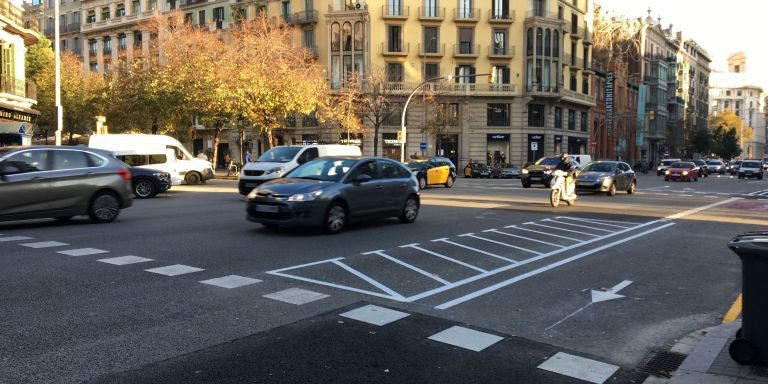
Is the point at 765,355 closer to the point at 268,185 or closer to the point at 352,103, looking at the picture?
the point at 268,185

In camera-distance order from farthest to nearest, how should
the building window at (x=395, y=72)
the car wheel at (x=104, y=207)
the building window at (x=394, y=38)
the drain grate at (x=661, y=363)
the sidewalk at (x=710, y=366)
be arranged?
the building window at (x=394, y=38) < the building window at (x=395, y=72) < the car wheel at (x=104, y=207) < the drain grate at (x=661, y=363) < the sidewalk at (x=710, y=366)

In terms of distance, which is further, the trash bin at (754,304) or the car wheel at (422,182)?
the car wheel at (422,182)

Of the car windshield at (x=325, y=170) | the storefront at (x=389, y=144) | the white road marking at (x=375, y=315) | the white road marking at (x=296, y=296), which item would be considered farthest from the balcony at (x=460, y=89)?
the white road marking at (x=375, y=315)

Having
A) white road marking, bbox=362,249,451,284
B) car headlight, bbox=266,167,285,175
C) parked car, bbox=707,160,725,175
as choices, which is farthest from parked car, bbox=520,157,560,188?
parked car, bbox=707,160,725,175

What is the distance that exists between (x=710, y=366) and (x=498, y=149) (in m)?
49.6

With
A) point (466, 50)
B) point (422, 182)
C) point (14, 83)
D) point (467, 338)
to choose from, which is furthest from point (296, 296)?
point (466, 50)

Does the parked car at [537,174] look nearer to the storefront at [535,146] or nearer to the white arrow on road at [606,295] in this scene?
the white arrow on road at [606,295]

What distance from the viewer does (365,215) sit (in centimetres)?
1171

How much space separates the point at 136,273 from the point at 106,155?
20.6ft

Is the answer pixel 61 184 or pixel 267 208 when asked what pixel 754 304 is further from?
pixel 61 184

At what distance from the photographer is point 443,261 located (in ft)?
28.1

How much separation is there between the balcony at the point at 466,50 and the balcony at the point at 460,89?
2.72 metres

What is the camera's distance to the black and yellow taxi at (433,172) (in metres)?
27.1

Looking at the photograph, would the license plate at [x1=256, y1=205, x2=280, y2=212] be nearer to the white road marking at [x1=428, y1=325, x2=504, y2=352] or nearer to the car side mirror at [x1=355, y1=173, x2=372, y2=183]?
the car side mirror at [x1=355, y1=173, x2=372, y2=183]
